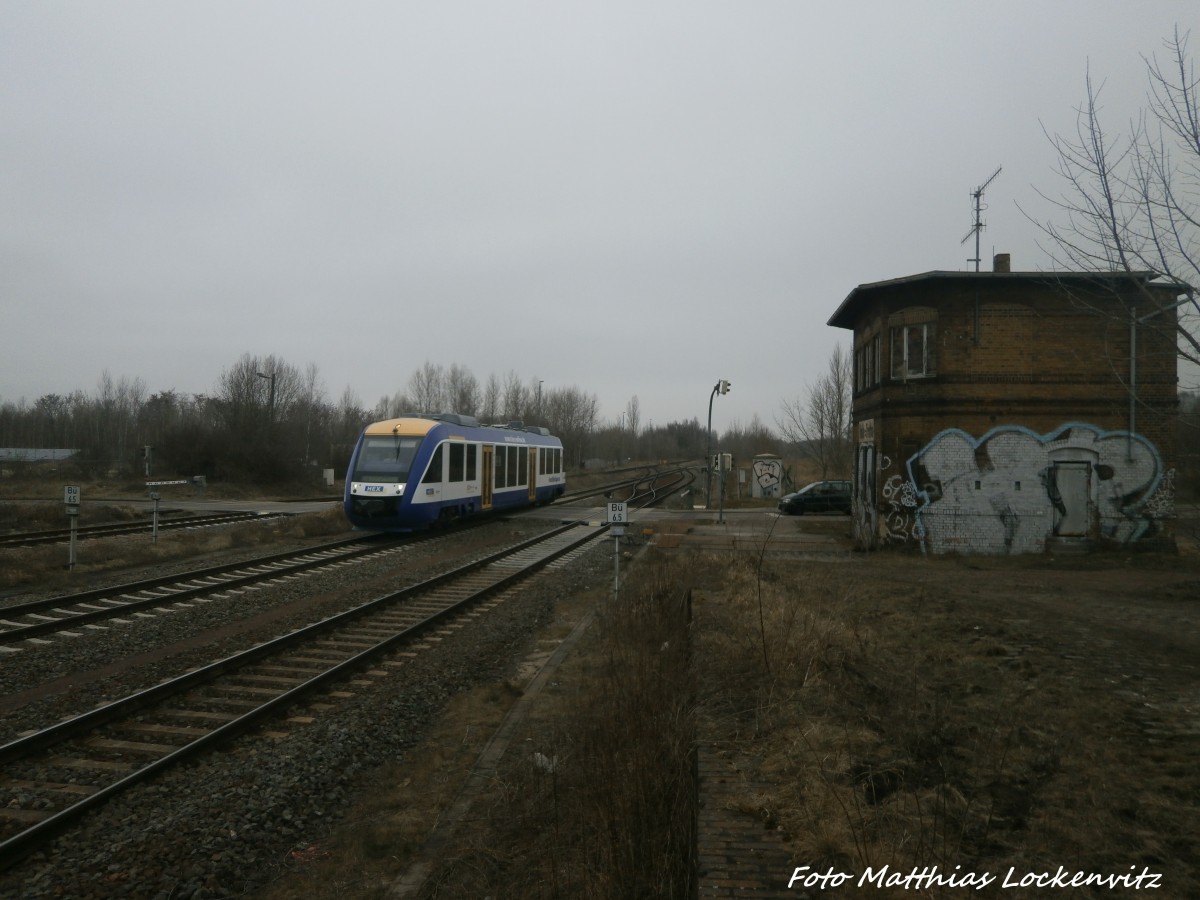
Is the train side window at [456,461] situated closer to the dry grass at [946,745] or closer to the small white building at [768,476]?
the dry grass at [946,745]

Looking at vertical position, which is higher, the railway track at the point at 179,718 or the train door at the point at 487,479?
the train door at the point at 487,479

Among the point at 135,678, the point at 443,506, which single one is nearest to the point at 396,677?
the point at 135,678

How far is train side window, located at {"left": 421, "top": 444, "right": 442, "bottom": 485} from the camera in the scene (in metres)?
19.1

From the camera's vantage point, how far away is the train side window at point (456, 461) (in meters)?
20.5

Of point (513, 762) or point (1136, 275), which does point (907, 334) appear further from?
point (513, 762)

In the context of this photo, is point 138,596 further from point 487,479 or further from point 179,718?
point 487,479

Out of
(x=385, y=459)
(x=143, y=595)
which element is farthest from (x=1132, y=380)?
(x=143, y=595)

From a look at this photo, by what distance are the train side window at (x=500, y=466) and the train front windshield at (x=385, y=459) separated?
5.68 metres

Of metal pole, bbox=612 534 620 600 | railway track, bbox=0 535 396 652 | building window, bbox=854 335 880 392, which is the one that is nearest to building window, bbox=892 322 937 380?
building window, bbox=854 335 880 392

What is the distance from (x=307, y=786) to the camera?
5520 mm

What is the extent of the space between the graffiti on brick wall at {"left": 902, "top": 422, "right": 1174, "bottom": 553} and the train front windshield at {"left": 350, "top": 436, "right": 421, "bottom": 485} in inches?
460

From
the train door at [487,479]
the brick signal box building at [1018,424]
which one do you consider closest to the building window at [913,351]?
the brick signal box building at [1018,424]

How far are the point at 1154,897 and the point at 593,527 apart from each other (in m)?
21.6

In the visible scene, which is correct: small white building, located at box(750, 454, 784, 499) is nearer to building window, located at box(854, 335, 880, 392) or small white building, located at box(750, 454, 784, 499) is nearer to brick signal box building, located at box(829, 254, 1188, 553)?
building window, located at box(854, 335, 880, 392)
